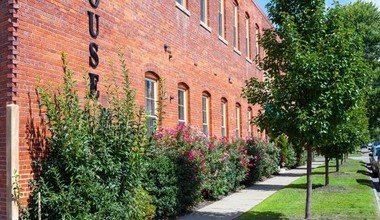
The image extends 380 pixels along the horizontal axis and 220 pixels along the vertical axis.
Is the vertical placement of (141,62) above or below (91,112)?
above

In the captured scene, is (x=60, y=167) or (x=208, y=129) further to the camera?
(x=208, y=129)

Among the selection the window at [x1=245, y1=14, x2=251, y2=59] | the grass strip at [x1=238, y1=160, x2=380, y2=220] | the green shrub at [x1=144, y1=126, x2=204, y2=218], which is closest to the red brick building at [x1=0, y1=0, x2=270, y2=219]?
the green shrub at [x1=144, y1=126, x2=204, y2=218]

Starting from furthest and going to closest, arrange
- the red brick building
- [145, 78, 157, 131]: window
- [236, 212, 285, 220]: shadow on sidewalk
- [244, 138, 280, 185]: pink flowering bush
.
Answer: [244, 138, 280, 185]: pink flowering bush < [145, 78, 157, 131]: window < [236, 212, 285, 220]: shadow on sidewalk < the red brick building

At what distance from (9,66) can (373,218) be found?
7.73 m

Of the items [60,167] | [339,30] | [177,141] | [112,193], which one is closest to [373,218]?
[339,30]

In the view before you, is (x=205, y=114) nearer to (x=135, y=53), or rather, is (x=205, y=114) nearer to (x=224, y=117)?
(x=224, y=117)

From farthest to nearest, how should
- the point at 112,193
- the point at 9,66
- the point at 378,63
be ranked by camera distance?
the point at 378,63 → the point at 112,193 → the point at 9,66

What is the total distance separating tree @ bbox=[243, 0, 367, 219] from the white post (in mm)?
5032

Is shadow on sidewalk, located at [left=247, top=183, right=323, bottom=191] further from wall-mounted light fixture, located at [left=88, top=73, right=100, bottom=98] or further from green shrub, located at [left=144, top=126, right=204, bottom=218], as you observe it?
wall-mounted light fixture, located at [left=88, top=73, right=100, bottom=98]

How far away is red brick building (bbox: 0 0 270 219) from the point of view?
22.3 ft

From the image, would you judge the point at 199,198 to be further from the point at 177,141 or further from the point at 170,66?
the point at 170,66

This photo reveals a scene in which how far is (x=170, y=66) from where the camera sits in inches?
497

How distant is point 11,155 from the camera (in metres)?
6.50

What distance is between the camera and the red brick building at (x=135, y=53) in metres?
6.81
